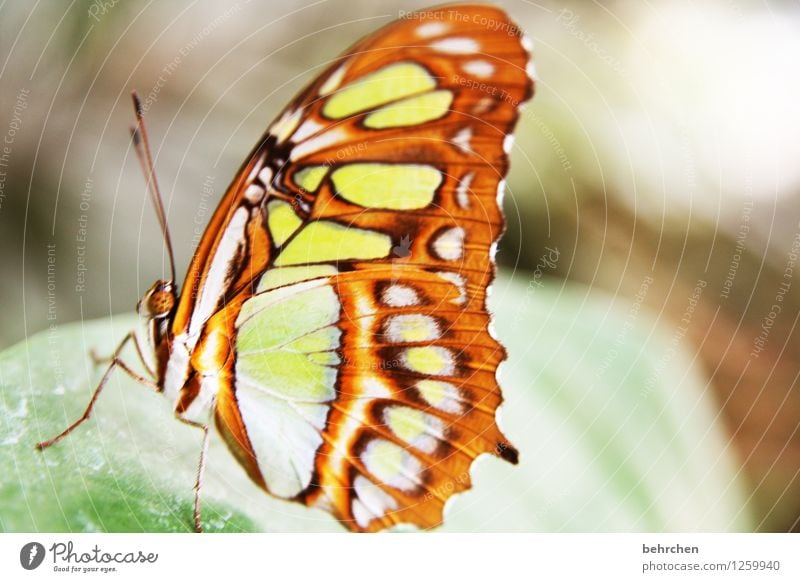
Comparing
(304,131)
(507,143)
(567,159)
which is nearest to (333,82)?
(304,131)

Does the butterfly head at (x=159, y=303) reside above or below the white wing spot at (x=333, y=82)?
below

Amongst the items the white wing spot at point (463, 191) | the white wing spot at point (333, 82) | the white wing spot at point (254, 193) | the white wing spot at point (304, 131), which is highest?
the white wing spot at point (333, 82)

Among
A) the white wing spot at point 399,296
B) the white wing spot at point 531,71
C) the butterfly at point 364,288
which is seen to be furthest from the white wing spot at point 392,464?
the white wing spot at point 531,71

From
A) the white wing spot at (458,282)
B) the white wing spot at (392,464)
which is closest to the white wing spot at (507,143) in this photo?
the white wing spot at (458,282)

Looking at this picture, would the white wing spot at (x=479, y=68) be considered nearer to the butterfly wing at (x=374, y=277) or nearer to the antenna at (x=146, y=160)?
the butterfly wing at (x=374, y=277)

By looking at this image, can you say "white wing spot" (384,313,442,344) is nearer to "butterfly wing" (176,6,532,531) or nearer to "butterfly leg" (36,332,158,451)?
"butterfly wing" (176,6,532,531)

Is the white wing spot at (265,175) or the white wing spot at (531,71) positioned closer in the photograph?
the white wing spot at (265,175)
